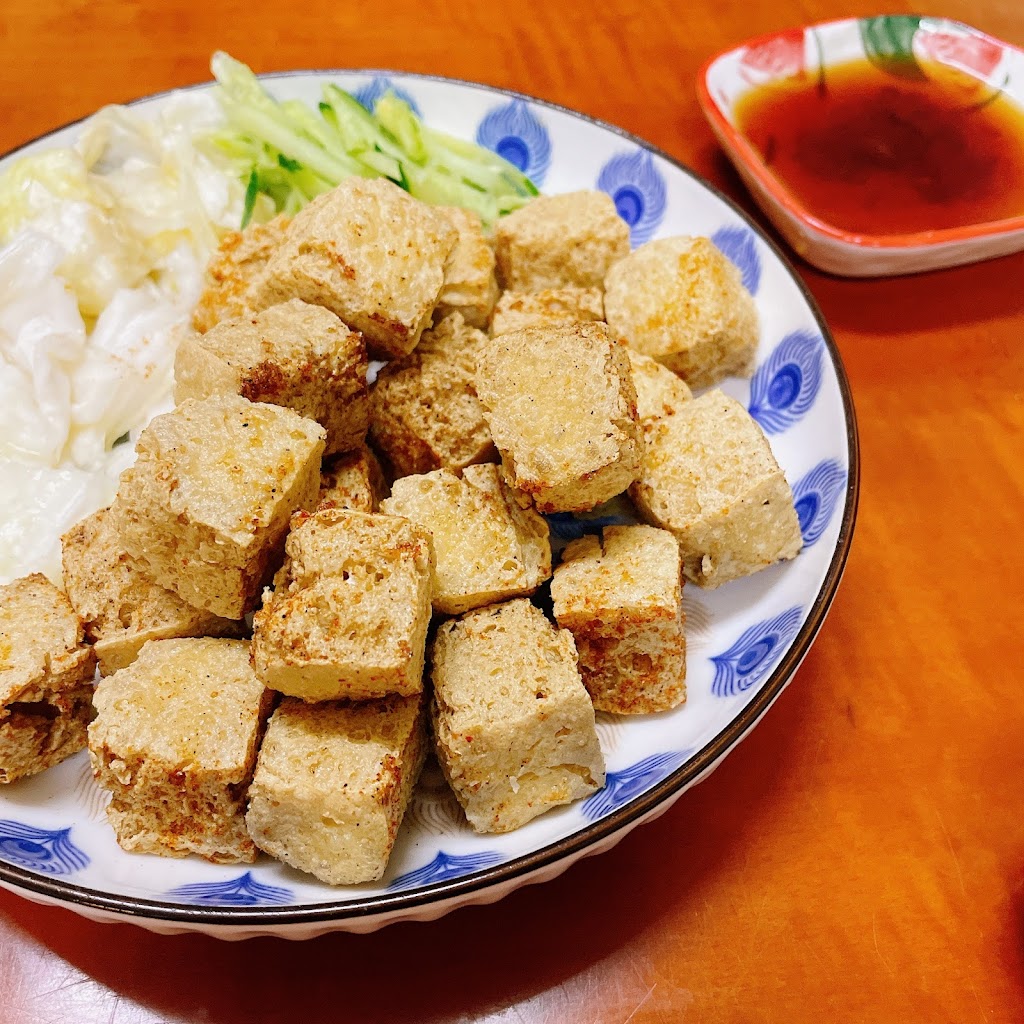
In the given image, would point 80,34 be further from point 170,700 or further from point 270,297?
point 170,700

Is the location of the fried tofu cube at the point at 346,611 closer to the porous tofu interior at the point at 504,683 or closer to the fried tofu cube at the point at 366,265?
the porous tofu interior at the point at 504,683

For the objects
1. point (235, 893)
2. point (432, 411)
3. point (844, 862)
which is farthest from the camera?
point (432, 411)

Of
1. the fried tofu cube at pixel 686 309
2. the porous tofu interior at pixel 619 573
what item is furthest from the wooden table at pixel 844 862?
the fried tofu cube at pixel 686 309

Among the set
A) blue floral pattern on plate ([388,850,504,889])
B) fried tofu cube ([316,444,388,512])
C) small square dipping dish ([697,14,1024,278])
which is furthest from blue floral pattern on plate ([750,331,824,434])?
blue floral pattern on plate ([388,850,504,889])

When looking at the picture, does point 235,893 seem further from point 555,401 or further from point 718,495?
point 718,495

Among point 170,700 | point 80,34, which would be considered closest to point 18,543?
point 170,700

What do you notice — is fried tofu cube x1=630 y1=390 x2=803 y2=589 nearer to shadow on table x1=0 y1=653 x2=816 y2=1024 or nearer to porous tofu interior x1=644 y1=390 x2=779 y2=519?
porous tofu interior x1=644 y1=390 x2=779 y2=519

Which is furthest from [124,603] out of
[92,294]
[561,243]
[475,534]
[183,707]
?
[561,243]
